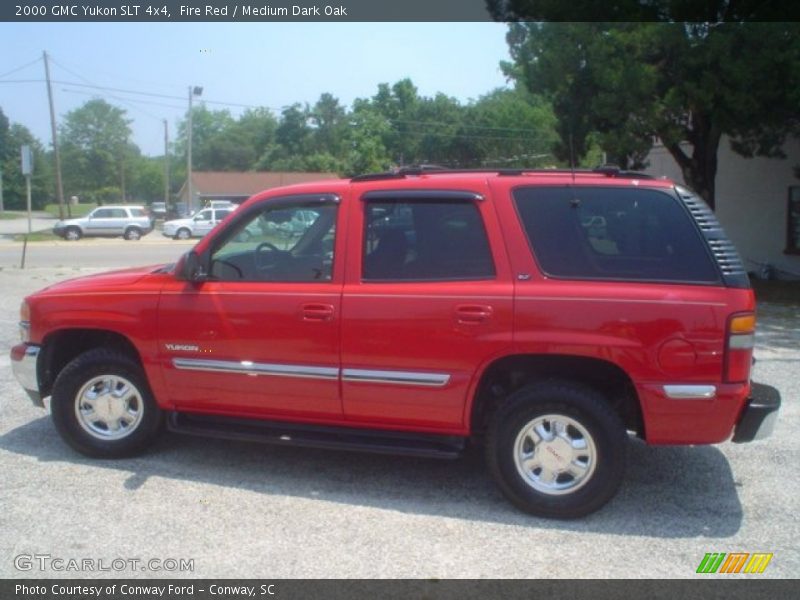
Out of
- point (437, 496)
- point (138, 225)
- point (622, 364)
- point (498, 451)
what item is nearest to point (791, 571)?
point (622, 364)

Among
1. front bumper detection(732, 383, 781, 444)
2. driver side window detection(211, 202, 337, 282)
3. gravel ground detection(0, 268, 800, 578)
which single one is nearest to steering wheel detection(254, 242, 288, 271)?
driver side window detection(211, 202, 337, 282)

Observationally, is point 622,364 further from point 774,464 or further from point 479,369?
point 774,464

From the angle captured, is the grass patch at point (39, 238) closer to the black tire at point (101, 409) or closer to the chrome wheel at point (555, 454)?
the black tire at point (101, 409)

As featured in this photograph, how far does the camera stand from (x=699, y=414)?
Answer: 459cm

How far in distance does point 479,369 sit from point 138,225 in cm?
3821

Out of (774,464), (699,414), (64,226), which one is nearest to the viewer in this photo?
(699,414)

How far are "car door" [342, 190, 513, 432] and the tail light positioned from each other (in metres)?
1.19

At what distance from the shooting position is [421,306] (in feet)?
16.1

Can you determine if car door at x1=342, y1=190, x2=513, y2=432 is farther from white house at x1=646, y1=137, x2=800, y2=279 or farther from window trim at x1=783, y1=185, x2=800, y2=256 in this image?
window trim at x1=783, y1=185, x2=800, y2=256

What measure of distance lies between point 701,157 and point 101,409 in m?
13.4

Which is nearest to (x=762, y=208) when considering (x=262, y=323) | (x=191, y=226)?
(x=262, y=323)

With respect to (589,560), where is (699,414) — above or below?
above
